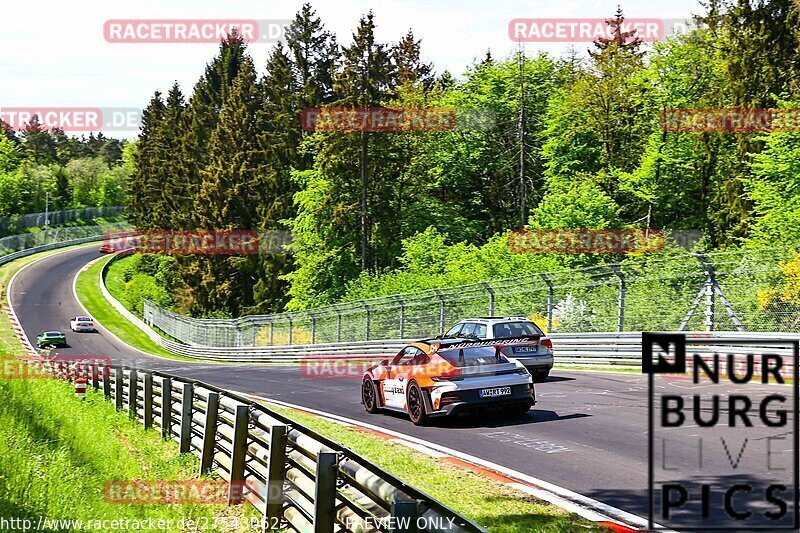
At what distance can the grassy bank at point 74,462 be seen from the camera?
8.47 metres

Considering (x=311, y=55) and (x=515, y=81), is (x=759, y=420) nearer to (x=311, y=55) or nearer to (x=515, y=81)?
(x=515, y=81)

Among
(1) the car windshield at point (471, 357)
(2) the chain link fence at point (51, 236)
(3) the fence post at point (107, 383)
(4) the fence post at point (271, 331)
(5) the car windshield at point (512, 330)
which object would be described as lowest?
(4) the fence post at point (271, 331)

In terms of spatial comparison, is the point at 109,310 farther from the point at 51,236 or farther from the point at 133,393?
the point at 133,393

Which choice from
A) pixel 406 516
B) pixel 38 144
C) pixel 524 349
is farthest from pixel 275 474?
pixel 38 144

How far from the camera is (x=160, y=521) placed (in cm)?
840

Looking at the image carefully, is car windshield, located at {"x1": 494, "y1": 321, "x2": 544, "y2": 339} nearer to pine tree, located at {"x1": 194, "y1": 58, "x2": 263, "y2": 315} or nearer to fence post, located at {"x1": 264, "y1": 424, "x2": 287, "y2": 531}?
fence post, located at {"x1": 264, "y1": 424, "x2": 287, "y2": 531}

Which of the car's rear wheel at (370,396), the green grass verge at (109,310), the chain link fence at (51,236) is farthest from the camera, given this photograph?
the chain link fence at (51,236)

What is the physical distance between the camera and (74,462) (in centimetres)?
1079

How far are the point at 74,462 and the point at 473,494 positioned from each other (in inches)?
202

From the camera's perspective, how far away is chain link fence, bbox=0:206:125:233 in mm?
114500

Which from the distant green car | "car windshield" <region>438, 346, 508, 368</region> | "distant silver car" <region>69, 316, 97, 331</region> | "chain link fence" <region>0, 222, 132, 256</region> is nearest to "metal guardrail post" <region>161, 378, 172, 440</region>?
"car windshield" <region>438, 346, 508, 368</region>

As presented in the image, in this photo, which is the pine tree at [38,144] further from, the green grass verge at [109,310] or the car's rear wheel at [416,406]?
the car's rear wheel at [416,406]

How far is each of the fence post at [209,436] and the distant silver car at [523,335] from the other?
363 inches

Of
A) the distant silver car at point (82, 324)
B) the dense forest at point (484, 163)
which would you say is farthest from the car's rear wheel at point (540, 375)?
the distant silver car at point (82, 324)
